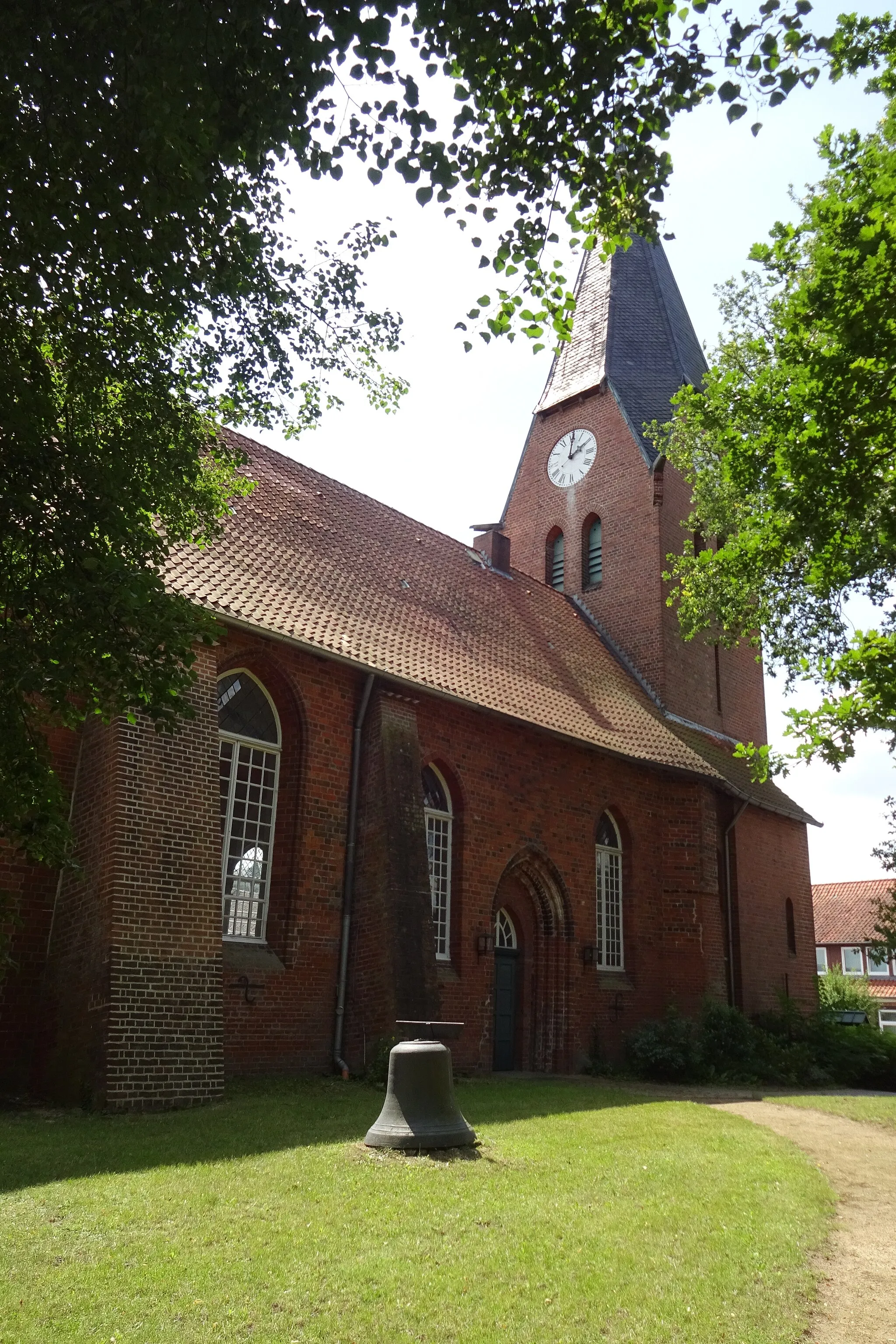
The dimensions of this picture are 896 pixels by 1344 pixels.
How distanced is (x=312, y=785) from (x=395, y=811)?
3.56ft

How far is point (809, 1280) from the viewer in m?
A: 5.63

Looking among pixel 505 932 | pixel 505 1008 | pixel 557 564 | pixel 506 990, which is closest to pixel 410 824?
pixel 505 932

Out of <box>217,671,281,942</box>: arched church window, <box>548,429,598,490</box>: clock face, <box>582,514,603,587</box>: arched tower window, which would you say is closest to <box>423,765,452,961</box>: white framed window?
<box>217,671,281,942</box>: arched church window

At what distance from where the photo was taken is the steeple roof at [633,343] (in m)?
24.6

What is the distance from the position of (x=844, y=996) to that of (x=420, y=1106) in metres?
22.2

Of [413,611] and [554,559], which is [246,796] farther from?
[554,559]

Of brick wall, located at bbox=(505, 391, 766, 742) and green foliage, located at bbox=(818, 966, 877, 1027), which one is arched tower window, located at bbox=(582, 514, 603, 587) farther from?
green foliage, located at bbox=(818, 966, 877, 1027)

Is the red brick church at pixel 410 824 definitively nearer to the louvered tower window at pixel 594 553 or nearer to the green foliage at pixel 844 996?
the louvered tower window at pixel 594 553

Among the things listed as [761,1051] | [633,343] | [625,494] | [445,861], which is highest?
[633,343]

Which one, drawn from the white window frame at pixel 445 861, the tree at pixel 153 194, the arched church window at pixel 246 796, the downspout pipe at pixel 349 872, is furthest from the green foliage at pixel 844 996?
the tree at pixel 153 194

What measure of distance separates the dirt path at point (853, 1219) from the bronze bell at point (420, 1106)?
2.85 meters

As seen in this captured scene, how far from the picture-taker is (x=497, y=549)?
70.6 feet

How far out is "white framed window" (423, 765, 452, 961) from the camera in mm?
14484

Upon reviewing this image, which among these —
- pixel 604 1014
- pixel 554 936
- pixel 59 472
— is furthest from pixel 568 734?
pixel 59 472
